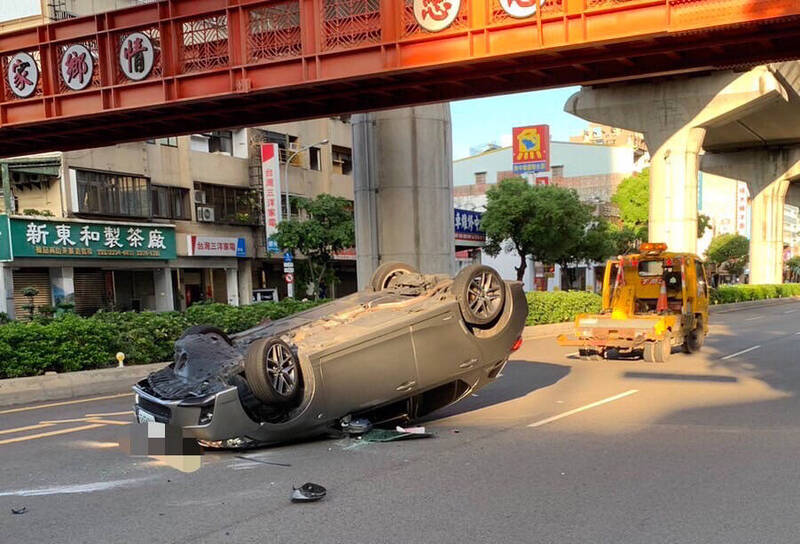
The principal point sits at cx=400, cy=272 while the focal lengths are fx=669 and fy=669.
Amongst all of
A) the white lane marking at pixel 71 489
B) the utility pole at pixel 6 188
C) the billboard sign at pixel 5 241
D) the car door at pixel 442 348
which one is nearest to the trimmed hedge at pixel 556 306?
the car door at pixel 442 348

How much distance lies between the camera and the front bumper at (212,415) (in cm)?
Result: 620

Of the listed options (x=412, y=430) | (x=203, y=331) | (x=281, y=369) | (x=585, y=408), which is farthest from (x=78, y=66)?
(x=585, y=408)

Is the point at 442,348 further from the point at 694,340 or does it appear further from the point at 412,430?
the point at 694,340

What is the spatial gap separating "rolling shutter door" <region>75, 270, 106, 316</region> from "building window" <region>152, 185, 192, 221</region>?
3755 millimetres

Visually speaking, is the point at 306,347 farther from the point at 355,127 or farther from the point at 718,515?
the point at 355,127

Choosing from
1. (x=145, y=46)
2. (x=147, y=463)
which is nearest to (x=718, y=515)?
(x=147, y=463)

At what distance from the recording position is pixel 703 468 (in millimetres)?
6176

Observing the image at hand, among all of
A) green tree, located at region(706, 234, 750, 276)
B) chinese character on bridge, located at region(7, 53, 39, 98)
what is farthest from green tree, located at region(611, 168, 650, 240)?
chinese character on bridge, located at region(7, 53, 39, 98)

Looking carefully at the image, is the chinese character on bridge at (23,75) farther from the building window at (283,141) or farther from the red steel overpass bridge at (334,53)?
the building window at (283,141)

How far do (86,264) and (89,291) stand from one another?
155cm

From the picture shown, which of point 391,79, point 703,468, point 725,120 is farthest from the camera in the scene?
point 725,120

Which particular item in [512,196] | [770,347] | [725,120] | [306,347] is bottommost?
[770,347]

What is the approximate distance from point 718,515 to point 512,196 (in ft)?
83.4

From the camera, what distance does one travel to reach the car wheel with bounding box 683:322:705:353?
584 inches
